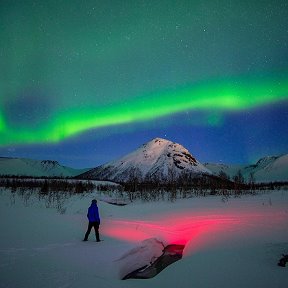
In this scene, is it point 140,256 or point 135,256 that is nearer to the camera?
point 135,256

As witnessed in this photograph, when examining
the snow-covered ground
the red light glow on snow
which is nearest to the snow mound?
the snow-covered ground

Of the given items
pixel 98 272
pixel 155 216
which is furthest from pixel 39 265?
pixel 155 216

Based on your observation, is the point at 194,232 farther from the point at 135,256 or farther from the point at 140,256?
the point at 135,256

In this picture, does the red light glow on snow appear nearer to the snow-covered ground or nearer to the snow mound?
the snow-covered ground

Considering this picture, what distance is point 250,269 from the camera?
308 inches

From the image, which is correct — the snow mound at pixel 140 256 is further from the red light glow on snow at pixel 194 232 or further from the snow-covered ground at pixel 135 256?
the red light glow on snow at pixel 194 232

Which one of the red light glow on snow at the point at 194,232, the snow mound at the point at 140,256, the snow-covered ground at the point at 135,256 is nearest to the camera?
the snow-covered ground at the point at 135,256

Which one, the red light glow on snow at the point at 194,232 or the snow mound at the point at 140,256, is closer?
the snow mound at the point at 140,256

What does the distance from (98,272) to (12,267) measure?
2.29 m

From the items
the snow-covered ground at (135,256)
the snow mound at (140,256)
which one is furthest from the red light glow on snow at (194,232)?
the snow mound at (140,256)

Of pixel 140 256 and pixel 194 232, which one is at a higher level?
pixel 194 232

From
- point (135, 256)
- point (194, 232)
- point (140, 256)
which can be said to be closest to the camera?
point (135, 256)

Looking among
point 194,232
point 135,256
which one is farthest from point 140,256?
point 194,232

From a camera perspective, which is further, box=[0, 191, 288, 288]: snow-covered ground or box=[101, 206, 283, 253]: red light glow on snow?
box=[101, 206, 283, 253]: red light glow on snow
